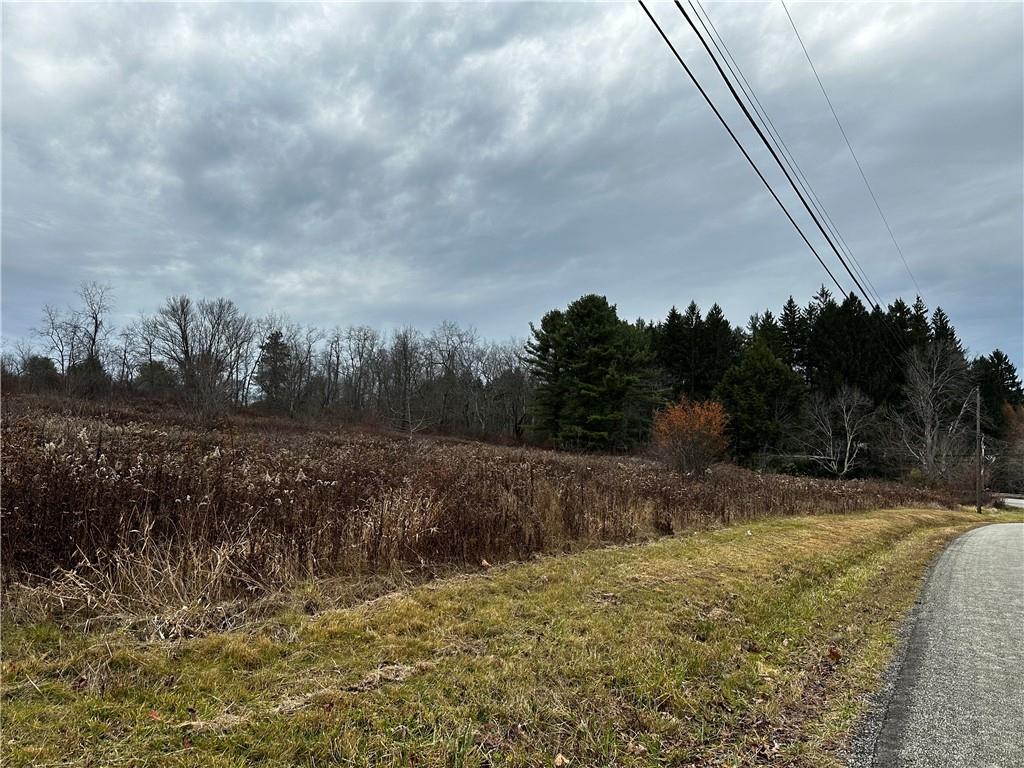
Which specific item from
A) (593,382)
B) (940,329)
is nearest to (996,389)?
(940,329)

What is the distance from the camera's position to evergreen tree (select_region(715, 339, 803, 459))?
46031 mm

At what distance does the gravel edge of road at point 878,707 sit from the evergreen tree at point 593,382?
1552 inches

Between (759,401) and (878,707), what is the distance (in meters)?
45.5

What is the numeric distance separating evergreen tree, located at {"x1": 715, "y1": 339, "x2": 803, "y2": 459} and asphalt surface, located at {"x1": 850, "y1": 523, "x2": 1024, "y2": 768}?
41.1 meters

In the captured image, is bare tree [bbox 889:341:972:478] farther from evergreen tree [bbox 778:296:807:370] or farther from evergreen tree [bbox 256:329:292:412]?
evergreen tree [bbox 256:329:292:412]

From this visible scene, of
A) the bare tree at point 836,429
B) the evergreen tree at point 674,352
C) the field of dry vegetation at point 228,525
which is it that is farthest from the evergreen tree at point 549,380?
the field of dry vegetation at point 228,525

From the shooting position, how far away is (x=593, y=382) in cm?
4659

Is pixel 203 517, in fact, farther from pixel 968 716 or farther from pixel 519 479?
pixel 968 716

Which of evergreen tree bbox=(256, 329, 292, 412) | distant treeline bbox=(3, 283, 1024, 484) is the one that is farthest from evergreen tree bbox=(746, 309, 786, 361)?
evergreen tree bbox=(256, 329, 292, 412)

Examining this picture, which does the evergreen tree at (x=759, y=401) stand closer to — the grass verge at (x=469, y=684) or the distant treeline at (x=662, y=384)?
the distant treeline at (x=662, y=384)

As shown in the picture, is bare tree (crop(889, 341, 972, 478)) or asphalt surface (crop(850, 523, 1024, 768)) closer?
asphalt surface (crop(850, 523, 1024, 768))

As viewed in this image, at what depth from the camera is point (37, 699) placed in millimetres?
3031

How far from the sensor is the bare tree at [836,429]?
4425cm

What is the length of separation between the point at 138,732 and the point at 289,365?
201ft
